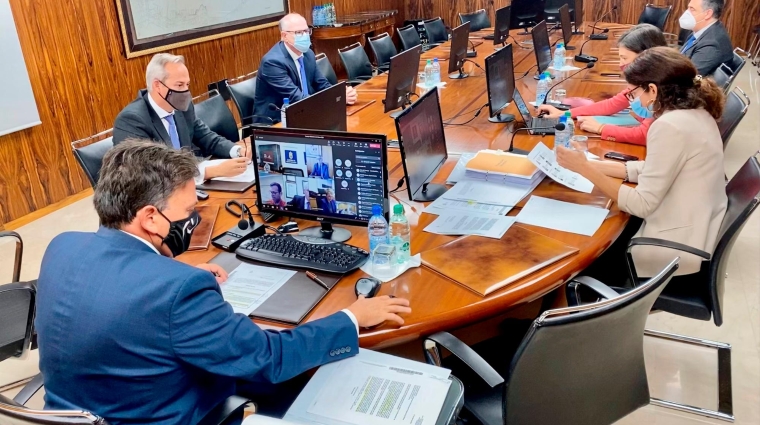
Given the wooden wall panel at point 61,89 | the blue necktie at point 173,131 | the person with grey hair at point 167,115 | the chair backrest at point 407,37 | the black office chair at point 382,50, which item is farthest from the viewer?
the chair backrest at point 407,37

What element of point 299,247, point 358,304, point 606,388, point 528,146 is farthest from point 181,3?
point 606,388

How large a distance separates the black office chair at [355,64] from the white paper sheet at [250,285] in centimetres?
316

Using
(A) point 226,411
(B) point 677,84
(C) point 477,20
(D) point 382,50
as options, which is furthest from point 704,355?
(C) point 477,20

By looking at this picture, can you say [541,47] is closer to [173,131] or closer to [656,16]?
[173,131]

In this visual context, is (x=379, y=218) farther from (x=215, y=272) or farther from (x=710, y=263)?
(x=710, y=263)

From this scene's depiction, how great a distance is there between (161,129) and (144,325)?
68.2 inches

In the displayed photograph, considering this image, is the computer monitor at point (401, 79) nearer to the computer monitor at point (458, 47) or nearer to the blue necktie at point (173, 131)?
the computer monitor at point (458, 47)

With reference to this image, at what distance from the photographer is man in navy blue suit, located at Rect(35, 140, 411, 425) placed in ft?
3.95

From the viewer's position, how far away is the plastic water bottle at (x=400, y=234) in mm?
1814

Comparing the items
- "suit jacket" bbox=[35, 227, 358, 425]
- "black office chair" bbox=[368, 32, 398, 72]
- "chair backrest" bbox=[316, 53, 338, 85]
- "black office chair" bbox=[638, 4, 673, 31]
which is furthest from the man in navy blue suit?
"black office chair" bbox=[638, 4, 673, 31]

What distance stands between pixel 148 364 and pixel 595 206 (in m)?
1.61

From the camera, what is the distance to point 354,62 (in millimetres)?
4914

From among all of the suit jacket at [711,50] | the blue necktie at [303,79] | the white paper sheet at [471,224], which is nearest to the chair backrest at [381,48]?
the blue necktie at [303,79]

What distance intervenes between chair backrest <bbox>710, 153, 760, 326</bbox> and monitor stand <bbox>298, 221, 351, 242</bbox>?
47.6 inches
